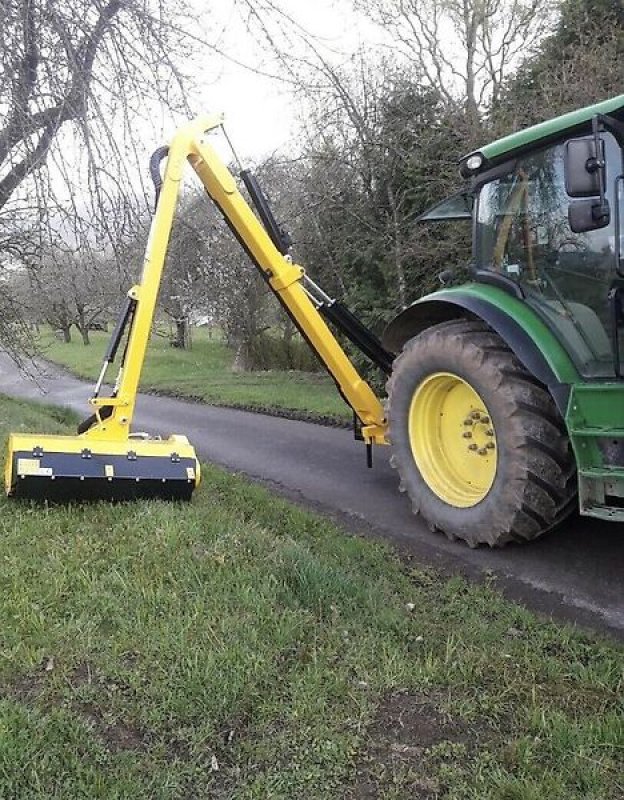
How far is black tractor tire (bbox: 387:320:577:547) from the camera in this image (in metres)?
4.17

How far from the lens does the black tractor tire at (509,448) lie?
13.7 ft

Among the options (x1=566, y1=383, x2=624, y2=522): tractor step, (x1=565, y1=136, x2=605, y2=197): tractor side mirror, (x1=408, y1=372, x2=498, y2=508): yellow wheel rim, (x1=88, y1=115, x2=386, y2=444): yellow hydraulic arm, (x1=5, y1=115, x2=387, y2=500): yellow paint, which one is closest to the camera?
(x1=565, y1=136, x2=605, y2=197): tractor side mirror

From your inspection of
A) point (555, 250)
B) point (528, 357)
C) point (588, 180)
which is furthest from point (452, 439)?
point (588, 180)

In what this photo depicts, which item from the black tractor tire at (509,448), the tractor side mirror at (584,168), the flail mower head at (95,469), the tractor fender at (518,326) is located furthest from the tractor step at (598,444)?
the flail mower head at (95,469)

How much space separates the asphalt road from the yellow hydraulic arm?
657 millimetres

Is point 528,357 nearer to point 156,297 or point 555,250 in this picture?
point 555,250

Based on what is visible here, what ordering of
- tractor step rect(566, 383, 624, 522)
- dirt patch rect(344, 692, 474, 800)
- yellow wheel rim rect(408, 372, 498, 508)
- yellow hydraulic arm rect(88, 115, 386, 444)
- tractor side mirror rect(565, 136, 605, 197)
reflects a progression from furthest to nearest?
yellow wheel rim rect(408, 372, 498, 508) < yellow hydraulic arm rect(88, 115, 386, 444) < tractor step rect(566, 383, 624, 522) < tractor side mirror rect(565, 136, 605, 197) < dirt patch rect(344, 692, 474, 800)

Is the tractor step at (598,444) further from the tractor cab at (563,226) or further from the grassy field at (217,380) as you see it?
the grassy field at (217,380)

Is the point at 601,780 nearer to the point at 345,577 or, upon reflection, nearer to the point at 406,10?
the point at 345,577

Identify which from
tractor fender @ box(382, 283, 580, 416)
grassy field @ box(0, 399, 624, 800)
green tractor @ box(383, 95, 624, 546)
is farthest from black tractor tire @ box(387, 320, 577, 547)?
grassy field @ box(0, 399, 624, 800)

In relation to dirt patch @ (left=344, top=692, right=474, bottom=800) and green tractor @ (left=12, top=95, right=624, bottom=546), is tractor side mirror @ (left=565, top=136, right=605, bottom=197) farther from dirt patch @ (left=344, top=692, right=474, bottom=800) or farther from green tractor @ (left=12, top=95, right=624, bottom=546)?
dirt patch @ (left=344, top=692, right=474, bottom=800)

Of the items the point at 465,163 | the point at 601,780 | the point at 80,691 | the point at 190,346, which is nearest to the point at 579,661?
the point at 601,780

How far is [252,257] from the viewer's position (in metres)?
5.67

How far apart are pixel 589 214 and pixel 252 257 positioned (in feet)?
9.24
